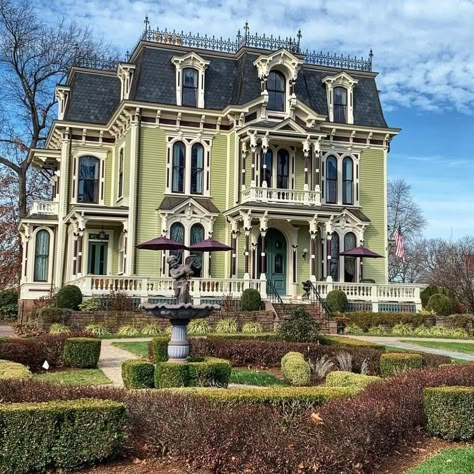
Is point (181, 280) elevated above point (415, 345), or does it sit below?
above

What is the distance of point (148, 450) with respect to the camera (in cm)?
761

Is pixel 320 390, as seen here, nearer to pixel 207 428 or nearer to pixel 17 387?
pixel 207 428

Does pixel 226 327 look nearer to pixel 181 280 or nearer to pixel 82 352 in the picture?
pixel 82 352

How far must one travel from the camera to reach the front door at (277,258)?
1232 inches

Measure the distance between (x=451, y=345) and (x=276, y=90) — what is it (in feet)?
49.5

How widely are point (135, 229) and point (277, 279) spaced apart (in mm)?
6983

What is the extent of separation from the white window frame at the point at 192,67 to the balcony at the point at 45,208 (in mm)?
8222

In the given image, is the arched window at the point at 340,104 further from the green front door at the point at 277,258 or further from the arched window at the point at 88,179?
the arched window at the point at 88,179

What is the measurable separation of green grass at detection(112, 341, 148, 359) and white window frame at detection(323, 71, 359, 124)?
1724cm

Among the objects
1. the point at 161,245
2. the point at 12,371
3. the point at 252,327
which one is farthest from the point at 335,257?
the point at 12,371

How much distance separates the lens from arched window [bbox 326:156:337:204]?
3241cm

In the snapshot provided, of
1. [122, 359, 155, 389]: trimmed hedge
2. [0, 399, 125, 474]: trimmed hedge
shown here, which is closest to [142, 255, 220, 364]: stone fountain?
[122, 359, 155, 389]: trimmed hedge

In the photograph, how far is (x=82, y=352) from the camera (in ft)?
51.6

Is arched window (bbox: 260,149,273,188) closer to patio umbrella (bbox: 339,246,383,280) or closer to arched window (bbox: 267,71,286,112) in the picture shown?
arched window (bbox: 267,71,286,112)
